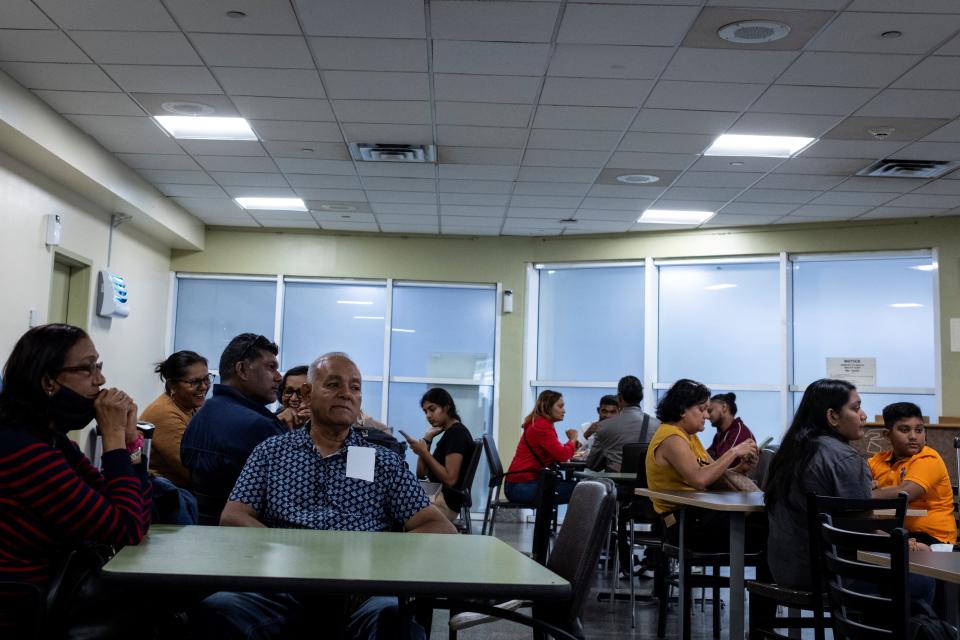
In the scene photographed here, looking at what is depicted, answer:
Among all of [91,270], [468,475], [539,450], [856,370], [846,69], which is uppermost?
[846,69]

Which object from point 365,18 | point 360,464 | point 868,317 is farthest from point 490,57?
point 868,317

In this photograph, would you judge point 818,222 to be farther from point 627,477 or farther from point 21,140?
point 21,140

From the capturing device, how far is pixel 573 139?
6.69m

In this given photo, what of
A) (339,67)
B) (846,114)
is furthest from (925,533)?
(339,67)

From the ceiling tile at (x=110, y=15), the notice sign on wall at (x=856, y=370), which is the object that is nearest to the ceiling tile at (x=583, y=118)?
the ceiling tile at (x=110, y=15)

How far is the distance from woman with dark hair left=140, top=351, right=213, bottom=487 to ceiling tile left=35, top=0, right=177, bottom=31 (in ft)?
5.92

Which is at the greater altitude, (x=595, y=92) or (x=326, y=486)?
(x=595, y=92)

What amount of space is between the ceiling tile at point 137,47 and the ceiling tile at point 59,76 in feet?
0.78

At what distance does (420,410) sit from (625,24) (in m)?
6.46

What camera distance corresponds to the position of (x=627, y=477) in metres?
5.80

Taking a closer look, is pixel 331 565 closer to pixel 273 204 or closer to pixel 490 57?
pixel 490 57

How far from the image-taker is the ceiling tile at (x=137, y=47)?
5.01 m

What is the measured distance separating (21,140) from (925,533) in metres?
5.73

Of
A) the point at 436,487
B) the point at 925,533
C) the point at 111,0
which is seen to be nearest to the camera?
the point at 925,533
